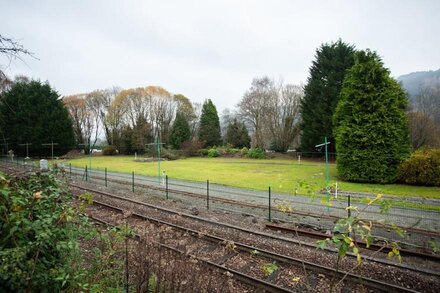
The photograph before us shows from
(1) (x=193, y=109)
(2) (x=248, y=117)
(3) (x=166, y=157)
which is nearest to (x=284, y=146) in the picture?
(2) (x=248, y=117)

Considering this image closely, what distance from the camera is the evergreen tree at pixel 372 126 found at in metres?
17.9

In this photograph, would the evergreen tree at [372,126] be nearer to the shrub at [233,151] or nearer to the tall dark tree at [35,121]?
the shrub at [233,151]

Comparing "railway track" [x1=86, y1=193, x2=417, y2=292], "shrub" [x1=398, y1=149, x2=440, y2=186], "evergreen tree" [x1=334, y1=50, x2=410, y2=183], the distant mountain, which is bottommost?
"railway track" [x1=86, y1=193, x2=417, y2=292]

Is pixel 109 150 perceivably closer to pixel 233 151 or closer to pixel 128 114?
pixel 128 114

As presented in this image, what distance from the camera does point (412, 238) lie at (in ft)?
28.6

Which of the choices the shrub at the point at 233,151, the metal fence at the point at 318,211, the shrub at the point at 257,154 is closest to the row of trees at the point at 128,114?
the shrub at the point at 233,151

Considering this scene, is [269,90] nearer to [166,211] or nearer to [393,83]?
[393,83]

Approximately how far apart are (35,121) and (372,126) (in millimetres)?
49554

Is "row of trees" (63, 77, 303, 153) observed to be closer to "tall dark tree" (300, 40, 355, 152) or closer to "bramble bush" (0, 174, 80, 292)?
"tall dark tree" (300, 40, 355, 152)

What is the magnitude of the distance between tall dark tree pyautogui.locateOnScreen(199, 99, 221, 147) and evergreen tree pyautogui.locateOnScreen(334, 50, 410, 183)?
33497 millimetres

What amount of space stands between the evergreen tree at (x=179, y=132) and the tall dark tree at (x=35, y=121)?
1827 cm

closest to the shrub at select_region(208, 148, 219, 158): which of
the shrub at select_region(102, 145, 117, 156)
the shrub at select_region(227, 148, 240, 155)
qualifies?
the shrub at select_region(227, 148, 240, 155)

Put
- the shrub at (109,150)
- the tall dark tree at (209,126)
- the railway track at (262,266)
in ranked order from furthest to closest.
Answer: the tall dark tree at (209,126) → the shrub at (109,150) → the railway track at (262,266)

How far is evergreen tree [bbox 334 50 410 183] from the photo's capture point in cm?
1789
